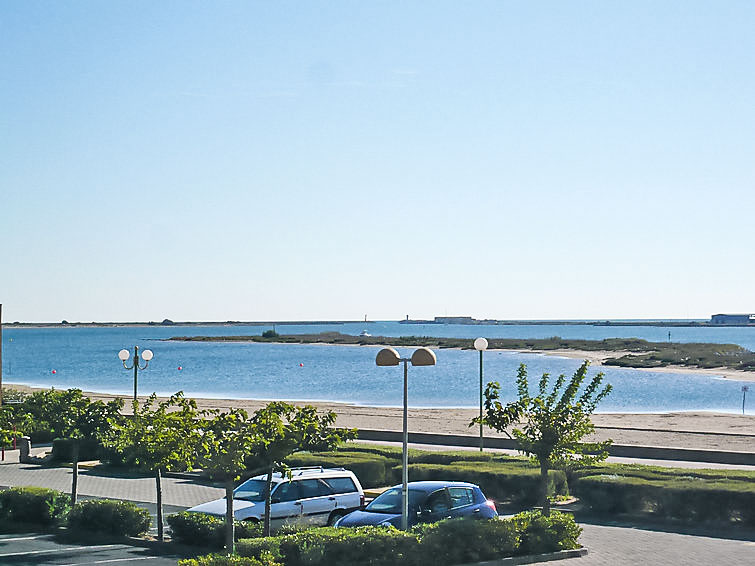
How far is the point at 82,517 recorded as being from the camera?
1819 centimetres

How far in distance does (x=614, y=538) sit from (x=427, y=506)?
15.4ft

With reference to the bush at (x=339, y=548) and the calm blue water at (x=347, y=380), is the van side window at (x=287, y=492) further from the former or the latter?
the calm blue water at (x=347, y=380)

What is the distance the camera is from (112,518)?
17.9m

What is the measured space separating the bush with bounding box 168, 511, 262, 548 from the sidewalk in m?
5.23

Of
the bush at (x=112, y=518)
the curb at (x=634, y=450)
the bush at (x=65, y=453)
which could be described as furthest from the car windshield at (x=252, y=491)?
the bush at (x=65, y=453)

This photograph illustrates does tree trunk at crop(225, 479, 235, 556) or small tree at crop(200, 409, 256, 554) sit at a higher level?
small tree at crop(200, 409, 256, 554)

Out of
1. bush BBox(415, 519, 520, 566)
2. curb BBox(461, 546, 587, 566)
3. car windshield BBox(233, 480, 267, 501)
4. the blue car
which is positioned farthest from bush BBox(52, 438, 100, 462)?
curb BBox(461, 546, 587, 566)

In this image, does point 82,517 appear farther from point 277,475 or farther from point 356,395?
point 356,395

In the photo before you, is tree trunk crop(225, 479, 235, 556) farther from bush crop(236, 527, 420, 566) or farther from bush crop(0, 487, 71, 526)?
bush crop(0, 487, 71, 526)

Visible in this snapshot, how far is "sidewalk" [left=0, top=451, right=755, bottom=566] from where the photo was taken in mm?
16047

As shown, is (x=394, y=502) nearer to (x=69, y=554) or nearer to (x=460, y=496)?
(x=460, y=496)

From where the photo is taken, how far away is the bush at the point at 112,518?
1784 cm

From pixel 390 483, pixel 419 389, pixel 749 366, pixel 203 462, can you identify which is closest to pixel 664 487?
pixel 390 483

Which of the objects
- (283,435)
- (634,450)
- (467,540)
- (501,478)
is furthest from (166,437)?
(634,450)
